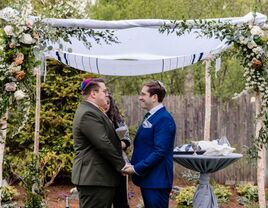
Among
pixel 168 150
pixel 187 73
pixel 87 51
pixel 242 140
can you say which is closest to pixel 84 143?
pixel 168 150

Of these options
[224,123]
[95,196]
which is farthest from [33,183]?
[224,123]

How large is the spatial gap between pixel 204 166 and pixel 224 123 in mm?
3919

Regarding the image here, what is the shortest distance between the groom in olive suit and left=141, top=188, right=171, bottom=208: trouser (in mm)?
307

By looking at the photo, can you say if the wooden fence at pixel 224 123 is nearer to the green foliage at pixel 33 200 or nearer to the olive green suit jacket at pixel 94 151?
the green foliage at pixel 33 200

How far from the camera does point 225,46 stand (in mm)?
5250

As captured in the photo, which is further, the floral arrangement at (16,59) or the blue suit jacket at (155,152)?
the floral arrangement at (16,59)

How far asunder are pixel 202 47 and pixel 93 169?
7.27 feet

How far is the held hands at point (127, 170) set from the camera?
4.02m

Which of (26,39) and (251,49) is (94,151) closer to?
(26,39)

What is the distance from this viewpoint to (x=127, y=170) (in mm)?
4039

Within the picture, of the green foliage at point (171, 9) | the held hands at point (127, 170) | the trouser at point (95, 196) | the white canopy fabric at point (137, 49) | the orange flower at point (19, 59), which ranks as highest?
the green foliage at point (171, 9)

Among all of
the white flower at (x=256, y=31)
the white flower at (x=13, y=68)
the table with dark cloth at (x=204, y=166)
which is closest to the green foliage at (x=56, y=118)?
the table with dark cloth at (x=204, y=166)

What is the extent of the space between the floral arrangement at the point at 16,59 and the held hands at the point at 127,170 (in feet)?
3.09

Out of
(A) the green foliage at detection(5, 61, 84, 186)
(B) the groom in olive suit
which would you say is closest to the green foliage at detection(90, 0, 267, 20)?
(A) the green foliage at detection(5, 61, 84, 186)
